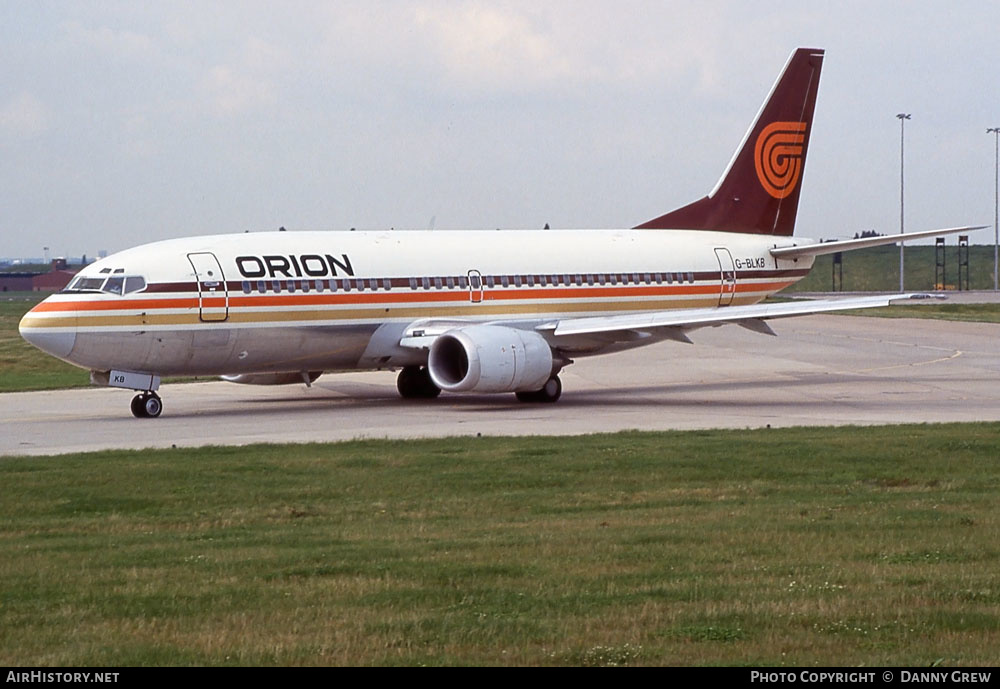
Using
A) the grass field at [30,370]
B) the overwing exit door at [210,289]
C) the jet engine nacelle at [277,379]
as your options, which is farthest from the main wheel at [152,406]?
the grass field at [30,370]

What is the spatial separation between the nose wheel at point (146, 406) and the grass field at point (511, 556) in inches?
318

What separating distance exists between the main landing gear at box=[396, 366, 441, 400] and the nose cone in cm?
781

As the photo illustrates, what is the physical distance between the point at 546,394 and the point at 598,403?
111 cm

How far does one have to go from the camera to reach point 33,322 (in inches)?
1114

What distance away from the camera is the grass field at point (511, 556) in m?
9.86

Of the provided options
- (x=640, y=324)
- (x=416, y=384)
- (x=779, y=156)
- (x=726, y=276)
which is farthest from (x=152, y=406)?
(x=779, y=156)

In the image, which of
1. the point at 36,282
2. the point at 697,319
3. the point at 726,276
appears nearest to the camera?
the point at 697,319

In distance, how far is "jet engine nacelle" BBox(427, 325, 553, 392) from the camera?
98.4 ft

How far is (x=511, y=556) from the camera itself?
42.8 feet

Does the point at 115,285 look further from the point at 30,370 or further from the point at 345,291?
the point at 30,370

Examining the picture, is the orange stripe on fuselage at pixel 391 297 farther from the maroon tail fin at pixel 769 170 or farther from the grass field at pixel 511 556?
the grass field at pixel 511 556

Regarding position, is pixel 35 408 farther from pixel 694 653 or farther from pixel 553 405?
pixel 694 653

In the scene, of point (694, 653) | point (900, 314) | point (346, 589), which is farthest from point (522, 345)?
point (900, 314)

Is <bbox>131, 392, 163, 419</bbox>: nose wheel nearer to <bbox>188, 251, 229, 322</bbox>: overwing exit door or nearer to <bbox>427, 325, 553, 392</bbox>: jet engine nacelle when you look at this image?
<bbox>188, 251, 229, 322</bbox>: overwing exit door
